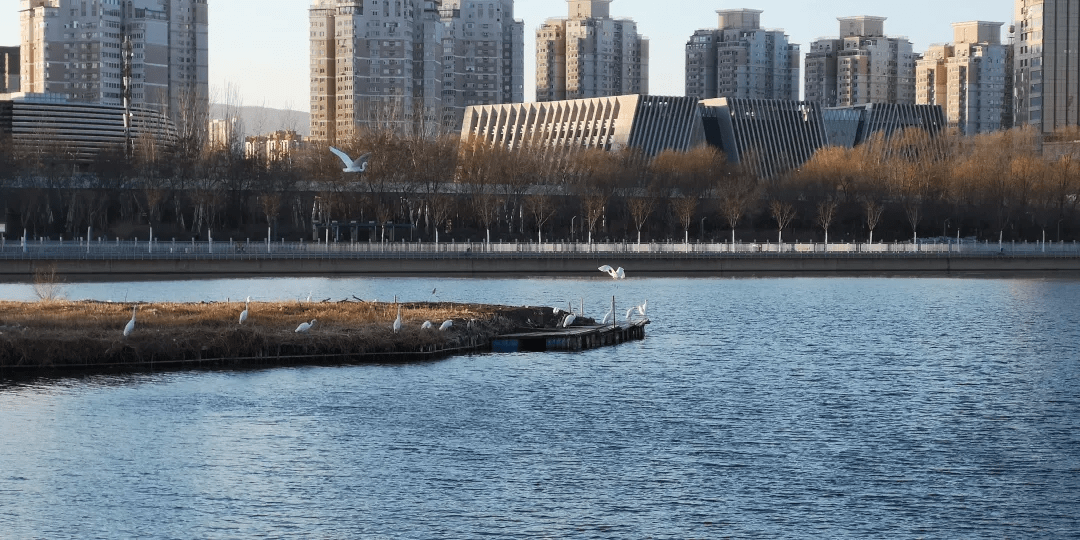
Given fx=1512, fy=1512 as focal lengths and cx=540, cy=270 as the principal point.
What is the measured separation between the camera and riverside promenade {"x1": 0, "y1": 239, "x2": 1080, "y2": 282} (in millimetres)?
78625

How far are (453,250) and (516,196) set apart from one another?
25.6 metres

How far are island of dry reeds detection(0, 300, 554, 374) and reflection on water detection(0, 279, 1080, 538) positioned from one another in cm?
163

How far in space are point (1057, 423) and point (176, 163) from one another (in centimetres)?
8484

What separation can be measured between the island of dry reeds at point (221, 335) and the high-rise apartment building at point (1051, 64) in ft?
442

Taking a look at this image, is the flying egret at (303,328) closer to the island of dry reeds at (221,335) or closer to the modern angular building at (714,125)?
the island of dry reeds at (221,335)

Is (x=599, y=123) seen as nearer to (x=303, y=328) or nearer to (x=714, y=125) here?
(x=714, y=125)

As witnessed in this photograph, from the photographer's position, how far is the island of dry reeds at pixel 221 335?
38688 mm

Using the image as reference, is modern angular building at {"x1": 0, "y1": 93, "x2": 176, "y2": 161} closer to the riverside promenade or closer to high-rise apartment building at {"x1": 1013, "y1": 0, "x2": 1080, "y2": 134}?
the riverside promenade

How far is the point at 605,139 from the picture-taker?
6698 inches

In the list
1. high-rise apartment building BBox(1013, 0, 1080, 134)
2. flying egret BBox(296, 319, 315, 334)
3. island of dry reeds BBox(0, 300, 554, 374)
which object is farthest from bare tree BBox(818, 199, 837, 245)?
flying egret BBox(296, 319, 315, 334)

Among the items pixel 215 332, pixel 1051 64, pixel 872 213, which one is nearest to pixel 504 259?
pixel 872 213

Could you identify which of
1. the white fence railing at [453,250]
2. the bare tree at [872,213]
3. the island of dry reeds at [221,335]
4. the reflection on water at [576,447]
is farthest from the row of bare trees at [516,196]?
the reflection on water at [576,447]

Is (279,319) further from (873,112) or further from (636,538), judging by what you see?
(873,112)

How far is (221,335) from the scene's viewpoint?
40.4 metres
